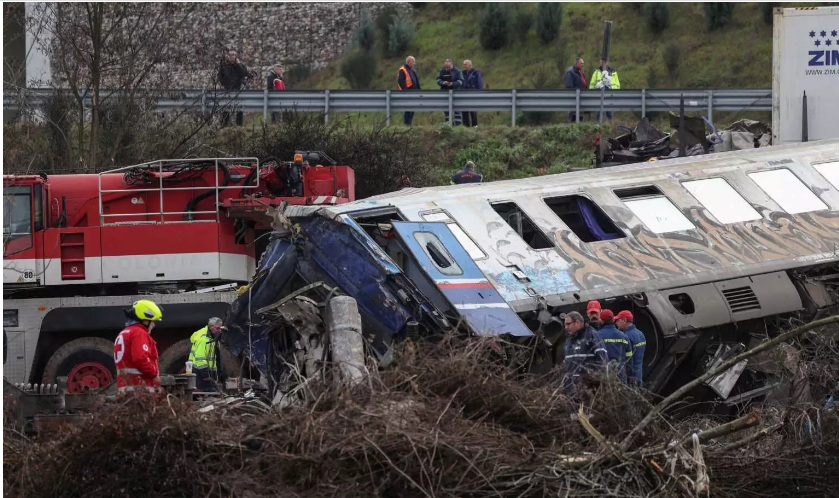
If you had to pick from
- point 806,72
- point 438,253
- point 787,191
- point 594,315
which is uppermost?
point 806,72

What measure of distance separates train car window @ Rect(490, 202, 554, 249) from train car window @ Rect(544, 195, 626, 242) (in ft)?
1.25

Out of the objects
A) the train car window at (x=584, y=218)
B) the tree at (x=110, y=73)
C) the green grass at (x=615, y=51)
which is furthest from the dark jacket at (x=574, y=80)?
the train car window at (x=584, y=218)

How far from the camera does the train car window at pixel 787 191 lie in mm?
14148

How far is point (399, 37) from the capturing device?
144 ft

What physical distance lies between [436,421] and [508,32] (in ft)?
114

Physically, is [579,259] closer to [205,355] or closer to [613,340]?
[613,340]

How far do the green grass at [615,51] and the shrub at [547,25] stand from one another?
24cm

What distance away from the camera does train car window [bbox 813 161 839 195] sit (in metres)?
14.5

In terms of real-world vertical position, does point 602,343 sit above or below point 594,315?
below

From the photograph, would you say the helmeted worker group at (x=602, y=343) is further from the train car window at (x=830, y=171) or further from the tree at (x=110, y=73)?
the tree at (x=110, y=73)

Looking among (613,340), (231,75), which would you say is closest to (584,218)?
(613,340)

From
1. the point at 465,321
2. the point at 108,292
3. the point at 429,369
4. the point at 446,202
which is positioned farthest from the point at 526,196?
the point at 108,292

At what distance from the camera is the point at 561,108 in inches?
1073

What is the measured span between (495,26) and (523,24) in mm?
1294
